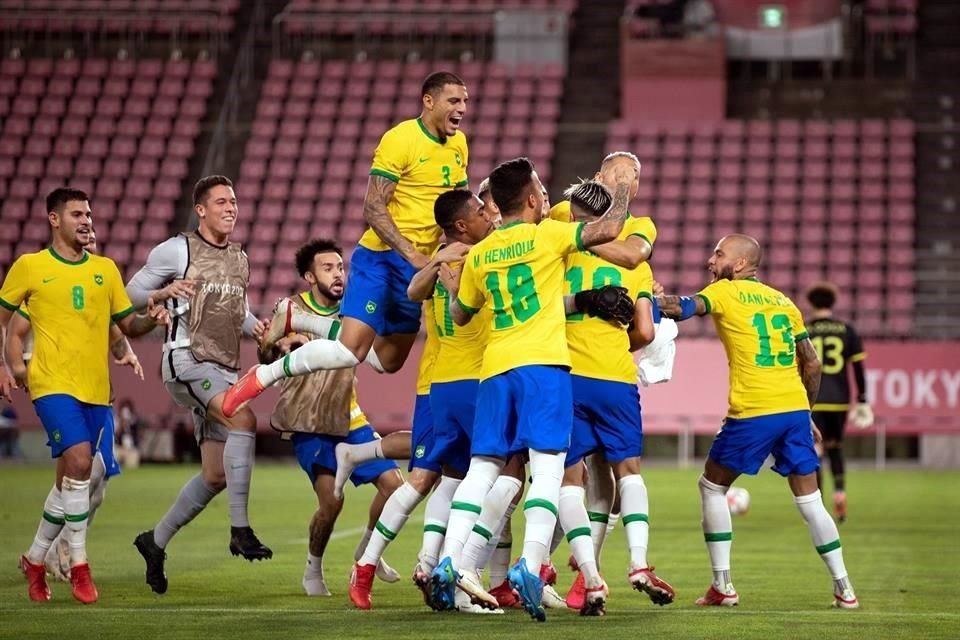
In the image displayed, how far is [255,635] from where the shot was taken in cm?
739

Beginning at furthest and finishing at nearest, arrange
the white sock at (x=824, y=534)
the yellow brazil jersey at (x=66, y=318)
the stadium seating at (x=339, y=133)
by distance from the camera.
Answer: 1. the stadium seating at (x=339, y=133)
2. the yellow brazil jersey at (x=66, y=318)
3. the white sock at (x=824, y=534)

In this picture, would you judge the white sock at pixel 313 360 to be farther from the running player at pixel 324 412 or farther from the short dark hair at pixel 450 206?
the short dark hair at pixel 450 206

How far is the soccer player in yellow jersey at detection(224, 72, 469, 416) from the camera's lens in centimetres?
910

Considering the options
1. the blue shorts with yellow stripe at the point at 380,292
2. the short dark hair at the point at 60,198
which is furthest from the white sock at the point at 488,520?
the short dark hair at the point at 60,198

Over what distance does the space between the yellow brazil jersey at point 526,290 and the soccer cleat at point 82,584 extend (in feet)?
8.34

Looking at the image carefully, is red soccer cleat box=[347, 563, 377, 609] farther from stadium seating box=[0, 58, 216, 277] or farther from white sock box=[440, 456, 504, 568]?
stadium seating box=[0, 58, 216, 277]

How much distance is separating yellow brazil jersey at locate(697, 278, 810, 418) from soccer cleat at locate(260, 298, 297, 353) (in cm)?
247

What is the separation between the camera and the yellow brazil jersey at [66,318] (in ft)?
29.8

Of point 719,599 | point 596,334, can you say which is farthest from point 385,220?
point 719,599

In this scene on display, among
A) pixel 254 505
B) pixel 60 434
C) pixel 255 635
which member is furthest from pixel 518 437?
pixel 254 505

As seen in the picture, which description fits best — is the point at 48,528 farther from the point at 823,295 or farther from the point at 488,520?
the point at 823,295

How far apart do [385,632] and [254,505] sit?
10.2 metres

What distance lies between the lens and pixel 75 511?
902 centimetres

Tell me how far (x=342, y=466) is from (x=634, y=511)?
2049 mm
